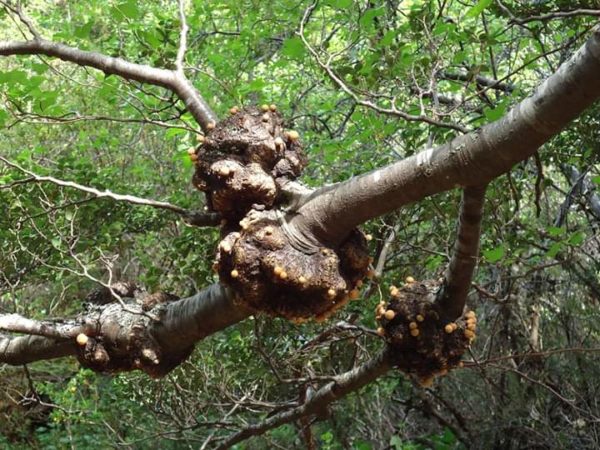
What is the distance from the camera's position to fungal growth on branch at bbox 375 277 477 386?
2.13 meters

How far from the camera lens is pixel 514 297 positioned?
525 cm

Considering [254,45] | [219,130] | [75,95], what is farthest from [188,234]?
[75,95]

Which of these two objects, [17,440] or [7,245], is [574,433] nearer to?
[7,245]

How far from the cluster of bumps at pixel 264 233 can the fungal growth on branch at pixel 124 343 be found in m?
0.48

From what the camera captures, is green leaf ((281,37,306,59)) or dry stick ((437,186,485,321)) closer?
dry stick ((437,186,485,321))

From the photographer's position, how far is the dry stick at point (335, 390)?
94.3 inches

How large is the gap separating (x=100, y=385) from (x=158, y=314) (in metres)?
5.65

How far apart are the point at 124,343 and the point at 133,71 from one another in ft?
3.02

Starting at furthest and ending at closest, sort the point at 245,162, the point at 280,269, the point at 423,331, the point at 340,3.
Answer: the point at 340,3
the point at 423,331
the point at 245,162
the point at 280,269

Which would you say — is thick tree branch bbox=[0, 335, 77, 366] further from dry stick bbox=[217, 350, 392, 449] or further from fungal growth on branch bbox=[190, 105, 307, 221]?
dry stick bbox=[217, 350, 392, 449]

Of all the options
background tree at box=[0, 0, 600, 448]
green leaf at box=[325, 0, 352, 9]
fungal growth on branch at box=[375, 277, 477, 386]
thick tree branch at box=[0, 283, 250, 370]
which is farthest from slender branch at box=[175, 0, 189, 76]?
fungal growth on branch at box=[375, 277, 477, 386]

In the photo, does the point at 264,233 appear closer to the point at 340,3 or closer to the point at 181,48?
the point at 181,48

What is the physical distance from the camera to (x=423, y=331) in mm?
2135

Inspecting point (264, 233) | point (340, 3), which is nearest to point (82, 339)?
point (264, 233)
